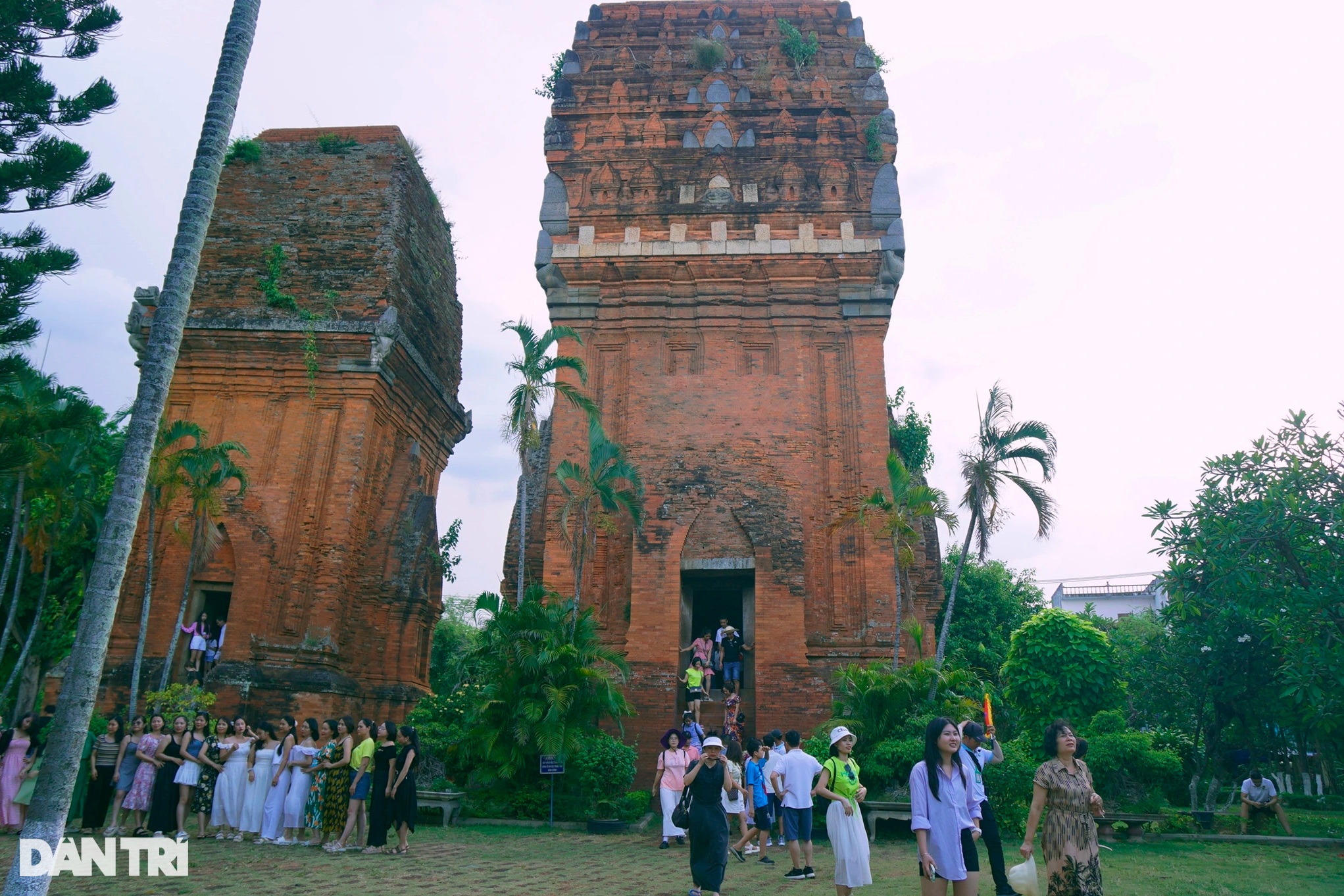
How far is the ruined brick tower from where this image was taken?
52.5 feet

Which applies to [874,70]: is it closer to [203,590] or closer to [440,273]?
[440,273]

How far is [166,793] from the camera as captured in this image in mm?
9672

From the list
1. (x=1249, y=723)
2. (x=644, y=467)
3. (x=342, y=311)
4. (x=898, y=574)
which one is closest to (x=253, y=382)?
(x=342, y=311)

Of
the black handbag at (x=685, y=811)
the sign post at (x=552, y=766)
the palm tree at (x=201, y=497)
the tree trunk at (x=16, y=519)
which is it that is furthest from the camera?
the tree trunk at (x=16, y=519)

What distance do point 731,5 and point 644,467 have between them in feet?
35.2

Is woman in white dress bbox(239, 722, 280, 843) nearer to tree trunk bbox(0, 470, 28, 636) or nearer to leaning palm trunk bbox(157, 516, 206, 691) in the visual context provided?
leaning palm trunk bbox(157, 516, 206, 691)

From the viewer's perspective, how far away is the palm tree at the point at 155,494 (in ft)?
47.8

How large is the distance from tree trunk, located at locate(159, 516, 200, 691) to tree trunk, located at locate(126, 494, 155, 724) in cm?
37

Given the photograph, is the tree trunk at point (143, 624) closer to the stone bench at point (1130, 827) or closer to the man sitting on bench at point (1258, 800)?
the stone bench at point (1130, 827)

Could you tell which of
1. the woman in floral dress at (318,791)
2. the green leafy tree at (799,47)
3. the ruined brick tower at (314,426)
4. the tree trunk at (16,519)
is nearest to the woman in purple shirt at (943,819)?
the woman in floral dress at (318,791)

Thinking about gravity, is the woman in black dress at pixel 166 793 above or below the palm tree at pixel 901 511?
below

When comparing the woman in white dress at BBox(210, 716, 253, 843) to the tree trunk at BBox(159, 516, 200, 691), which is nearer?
the woman in white dress at BBox(210, 716, 253, 843)

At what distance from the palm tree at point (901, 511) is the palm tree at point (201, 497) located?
32.8 ft

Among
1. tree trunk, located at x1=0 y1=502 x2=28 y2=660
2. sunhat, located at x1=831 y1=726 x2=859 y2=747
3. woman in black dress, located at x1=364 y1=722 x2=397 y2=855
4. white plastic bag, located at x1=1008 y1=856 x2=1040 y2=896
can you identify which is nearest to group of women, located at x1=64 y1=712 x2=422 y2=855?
woman in black dress, located at x1=364 y1=722 x2=397 y2=855
